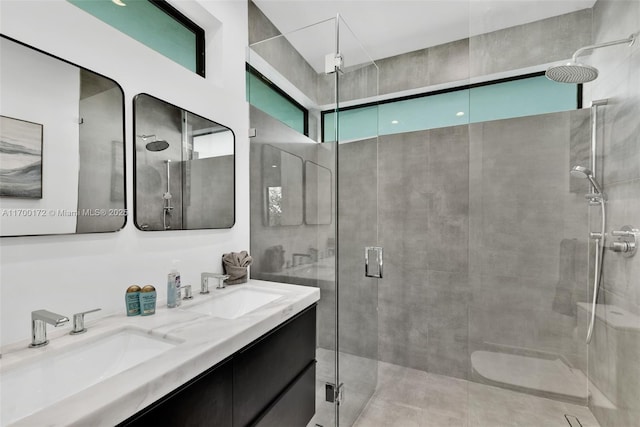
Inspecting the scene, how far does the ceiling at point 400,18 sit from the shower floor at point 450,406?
6.20 feet

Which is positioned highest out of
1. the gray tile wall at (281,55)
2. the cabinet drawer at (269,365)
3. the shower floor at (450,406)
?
the gray tile wall at (281,55)

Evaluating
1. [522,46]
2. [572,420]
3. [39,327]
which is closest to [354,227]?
[522,46]

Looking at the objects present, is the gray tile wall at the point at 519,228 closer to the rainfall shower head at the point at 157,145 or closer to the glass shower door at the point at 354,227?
the glass shower door at the point at 354,227

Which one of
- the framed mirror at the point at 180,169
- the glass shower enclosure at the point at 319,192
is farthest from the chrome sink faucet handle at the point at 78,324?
the glass shower enclosure at the point at 319,192

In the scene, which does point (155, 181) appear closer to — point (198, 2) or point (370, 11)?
point (198, 2)

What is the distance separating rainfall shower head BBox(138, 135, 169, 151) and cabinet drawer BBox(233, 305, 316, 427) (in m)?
1.00

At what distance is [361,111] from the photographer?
2.03 m

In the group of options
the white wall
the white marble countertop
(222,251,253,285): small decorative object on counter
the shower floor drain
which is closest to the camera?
the white marble countertop

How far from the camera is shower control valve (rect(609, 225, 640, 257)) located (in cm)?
137

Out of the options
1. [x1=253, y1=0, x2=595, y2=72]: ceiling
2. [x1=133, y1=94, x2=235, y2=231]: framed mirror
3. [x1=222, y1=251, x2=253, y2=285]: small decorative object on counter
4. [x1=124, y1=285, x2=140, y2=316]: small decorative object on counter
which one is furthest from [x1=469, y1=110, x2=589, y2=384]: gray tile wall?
→ [x1=124, y1=285, x2=140, y2=316]: small decorative object on counter

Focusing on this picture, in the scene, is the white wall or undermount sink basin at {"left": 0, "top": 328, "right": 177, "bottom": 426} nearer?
undermount sink basin at {"left": 0, "top": 328, "right": 177, "bottom": 426}

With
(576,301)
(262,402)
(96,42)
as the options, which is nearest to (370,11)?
(96,42)

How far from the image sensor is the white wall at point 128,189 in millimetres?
999

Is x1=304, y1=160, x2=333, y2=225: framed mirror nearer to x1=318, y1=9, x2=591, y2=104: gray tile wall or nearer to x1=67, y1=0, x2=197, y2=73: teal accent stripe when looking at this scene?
x1=318, y1=9, x2=591, y2=104: gray tile wall
